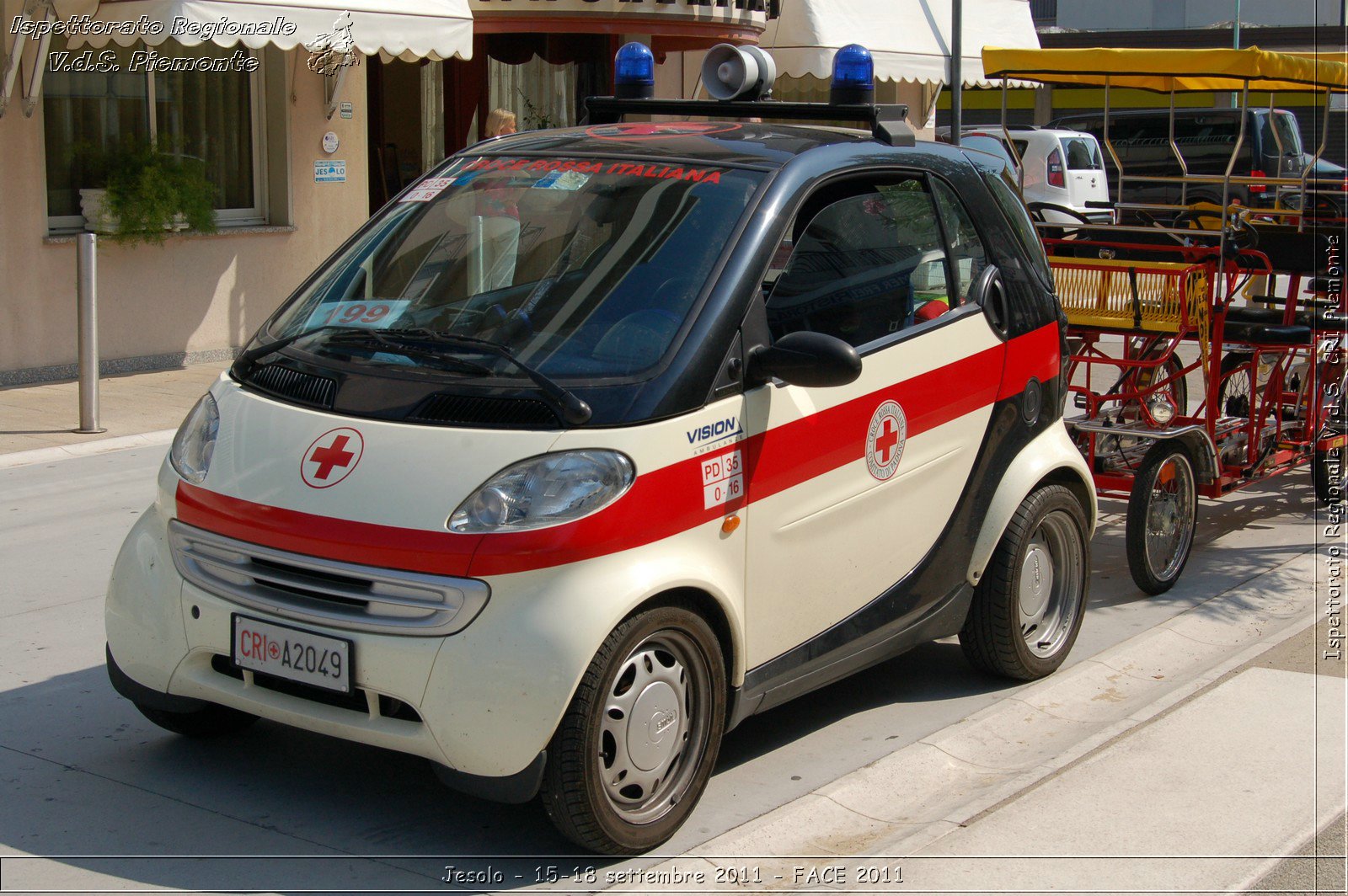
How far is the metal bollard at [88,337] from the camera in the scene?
31.2 feet

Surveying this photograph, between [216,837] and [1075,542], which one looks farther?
[1075,542]

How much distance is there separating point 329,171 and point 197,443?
9.81 metres

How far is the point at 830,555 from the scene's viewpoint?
4.50 metres

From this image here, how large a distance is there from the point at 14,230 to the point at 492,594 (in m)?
8.94

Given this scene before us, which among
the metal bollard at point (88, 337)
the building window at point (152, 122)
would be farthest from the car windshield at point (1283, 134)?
the metal bollard at point (88, 337)

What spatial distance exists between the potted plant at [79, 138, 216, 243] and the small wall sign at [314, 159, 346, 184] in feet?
4.19

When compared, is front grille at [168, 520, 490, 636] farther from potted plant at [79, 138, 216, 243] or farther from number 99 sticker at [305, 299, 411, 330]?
potted plant at [79, 138, 216, 243]

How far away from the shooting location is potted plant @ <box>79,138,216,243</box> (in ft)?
38.3

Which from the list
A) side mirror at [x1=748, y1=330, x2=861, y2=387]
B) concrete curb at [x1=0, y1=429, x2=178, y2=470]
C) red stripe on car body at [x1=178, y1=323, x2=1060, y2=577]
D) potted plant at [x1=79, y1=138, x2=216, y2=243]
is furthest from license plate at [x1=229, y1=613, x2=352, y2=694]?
potted plant at [x1=79, y1=138, x2=216, y2=243]

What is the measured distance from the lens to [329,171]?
1361cm

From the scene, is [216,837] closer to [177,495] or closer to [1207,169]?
[177,495]

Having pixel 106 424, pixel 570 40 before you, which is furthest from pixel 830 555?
pixel 570 40

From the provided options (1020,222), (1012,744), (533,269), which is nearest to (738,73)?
(1020,222)

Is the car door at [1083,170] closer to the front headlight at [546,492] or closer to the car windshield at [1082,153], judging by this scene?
the car windshield at [1082,153]
